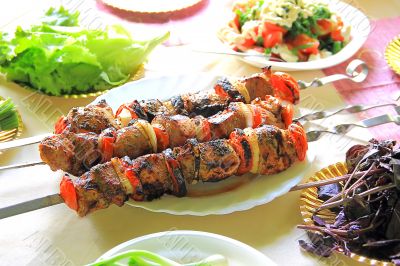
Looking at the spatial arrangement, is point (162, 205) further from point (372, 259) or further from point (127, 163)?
point (372, 259)

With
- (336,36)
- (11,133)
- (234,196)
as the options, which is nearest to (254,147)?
(234,196)

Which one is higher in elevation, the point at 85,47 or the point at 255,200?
the point at 85,47

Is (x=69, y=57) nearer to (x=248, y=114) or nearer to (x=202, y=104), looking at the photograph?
(x=202, y=104)

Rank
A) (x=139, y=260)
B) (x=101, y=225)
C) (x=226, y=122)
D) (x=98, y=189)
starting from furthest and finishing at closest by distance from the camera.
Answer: (x=226, y=122)
(x=101, y=225)
(x=98, y=189)
(x=139, y=260)

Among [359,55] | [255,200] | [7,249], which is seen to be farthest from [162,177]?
[359,55]

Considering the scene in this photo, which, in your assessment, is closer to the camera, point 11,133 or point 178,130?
point 178,130

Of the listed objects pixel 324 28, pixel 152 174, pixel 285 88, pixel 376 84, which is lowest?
pixel 376 84

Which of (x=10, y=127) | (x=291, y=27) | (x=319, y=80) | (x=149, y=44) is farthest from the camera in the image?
(x=291, y=27)

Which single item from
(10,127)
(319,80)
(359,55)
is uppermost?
(10,127)
